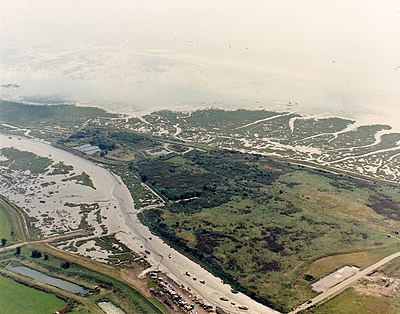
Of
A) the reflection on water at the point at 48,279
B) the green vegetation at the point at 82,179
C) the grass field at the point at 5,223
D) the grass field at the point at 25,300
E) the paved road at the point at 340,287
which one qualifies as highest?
the paved road at the point at 340,287

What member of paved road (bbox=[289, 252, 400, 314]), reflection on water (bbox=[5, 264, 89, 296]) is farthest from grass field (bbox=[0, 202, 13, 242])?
paved road (bbox=[289, 252, 400, 314])

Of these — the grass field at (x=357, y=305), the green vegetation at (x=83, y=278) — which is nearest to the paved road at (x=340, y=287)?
the grass field at (x=357, y=305)

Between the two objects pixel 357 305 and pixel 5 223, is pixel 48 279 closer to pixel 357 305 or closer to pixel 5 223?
pixel 5 223

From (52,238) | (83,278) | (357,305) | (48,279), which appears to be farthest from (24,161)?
(357,305)

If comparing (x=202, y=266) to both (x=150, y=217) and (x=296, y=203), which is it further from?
(x=296, y=203)

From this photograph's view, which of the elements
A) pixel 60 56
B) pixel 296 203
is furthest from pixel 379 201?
pixel 60 56

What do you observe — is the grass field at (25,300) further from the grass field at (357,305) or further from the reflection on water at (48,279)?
the grass field at (357,305)

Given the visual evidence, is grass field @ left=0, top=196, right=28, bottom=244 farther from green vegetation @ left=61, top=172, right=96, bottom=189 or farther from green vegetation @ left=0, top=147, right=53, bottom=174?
green vegetation @ left=0, top=147, right=53, bottom=174
